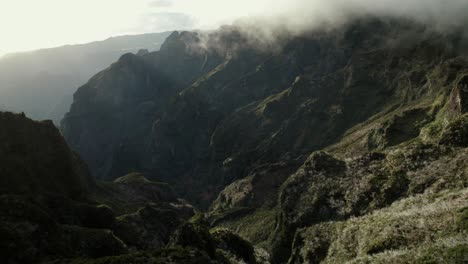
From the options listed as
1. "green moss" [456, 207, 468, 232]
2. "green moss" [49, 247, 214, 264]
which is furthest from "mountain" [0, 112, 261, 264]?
"green moss" [456, 207, 468, 232]

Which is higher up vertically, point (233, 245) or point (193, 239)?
point (193, 239)

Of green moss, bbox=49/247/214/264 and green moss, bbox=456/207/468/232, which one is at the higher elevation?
green moss, bbox=456/207/468/232

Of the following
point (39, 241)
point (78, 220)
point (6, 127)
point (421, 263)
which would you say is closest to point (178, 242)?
point (39, 241)

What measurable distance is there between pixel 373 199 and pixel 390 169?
12187 millimetres

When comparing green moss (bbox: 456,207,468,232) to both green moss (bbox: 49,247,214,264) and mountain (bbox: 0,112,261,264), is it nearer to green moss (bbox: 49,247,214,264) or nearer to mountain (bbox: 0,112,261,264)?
green moss (bbox: 49,247,214,264)

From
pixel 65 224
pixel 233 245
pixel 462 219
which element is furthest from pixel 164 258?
pixel 233 245

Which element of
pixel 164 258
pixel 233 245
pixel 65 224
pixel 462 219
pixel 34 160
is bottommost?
pixel 233 245

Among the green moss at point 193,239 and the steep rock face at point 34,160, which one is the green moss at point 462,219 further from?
the steep rock face at point 34,160

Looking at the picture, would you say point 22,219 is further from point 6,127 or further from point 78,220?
point 6,127

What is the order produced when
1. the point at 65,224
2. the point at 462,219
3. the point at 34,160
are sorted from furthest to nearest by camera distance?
1. the point at 34,160
2. the point at 65,224
3. the point at 462,219

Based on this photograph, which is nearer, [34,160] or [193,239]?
[193,239]

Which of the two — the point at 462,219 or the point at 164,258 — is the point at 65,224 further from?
the point at 462,219

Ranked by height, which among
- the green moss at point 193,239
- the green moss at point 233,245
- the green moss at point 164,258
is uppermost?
the green moss at point 164,258

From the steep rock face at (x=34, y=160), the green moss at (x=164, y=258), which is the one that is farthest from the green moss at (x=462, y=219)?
the steep rock face at (x=34, y=160)
